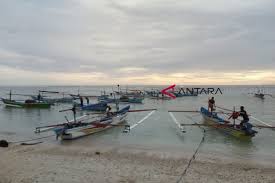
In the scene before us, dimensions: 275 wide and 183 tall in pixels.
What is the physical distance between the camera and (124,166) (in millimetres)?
10781

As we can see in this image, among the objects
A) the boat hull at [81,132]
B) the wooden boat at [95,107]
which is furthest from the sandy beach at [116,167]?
the wooden boat at [95,107]

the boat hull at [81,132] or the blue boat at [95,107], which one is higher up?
the blue boat at [95,107]

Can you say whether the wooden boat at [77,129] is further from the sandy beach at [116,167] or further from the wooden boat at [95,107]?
the wooden boat at [95,107]

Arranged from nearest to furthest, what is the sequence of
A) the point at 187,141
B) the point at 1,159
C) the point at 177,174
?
the point at 177,174, the point at 1,159, the point at 187,141

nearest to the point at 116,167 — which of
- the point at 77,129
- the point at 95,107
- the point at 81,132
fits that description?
the point at 77,129

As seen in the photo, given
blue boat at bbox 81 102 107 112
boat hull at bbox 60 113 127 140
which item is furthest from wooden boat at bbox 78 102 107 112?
boat hull at bbox 60 113 127 140

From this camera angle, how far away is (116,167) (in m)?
10.6

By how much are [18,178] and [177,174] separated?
5.21m

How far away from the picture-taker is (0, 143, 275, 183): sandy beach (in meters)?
9.39

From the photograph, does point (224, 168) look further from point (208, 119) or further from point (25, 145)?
point (208, 119)

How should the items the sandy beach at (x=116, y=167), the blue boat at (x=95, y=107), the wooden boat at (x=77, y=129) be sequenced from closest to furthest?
1. the sandy beach at (x=116, y=167)
2. the wooden boat at (x=77, y=129)
3. the blue boat at (x=95, y=107)

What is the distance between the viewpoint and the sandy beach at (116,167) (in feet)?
30.8

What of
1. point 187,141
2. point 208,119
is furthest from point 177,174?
point 208,119

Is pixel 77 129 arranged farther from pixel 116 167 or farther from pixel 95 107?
pixel 95 107
